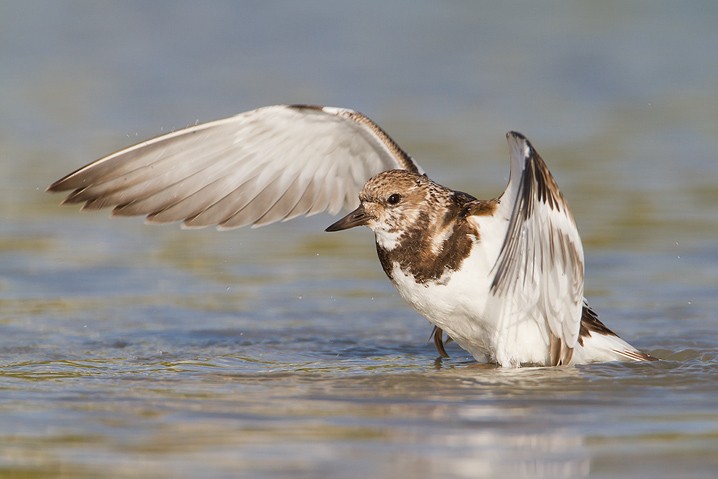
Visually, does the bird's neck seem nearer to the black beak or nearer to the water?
the black beak

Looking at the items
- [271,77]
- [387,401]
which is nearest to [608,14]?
[271,77]

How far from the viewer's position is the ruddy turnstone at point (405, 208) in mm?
6824

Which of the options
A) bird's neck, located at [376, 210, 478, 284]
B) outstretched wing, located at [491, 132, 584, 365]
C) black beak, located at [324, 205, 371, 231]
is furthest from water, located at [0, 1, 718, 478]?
black beak, located at [324, 205, 371, 231]

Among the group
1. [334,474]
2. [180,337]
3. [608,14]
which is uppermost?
[608,14]

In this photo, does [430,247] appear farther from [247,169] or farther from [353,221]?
[247,169]

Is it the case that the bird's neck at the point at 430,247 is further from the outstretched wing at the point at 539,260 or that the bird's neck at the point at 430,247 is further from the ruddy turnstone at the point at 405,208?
the outstretched wing at the point at 539,260

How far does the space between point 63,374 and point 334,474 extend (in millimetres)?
2485

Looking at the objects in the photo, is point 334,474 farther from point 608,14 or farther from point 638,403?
point 608,14

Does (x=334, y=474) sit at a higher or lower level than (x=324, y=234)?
lower

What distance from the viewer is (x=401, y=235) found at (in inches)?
280

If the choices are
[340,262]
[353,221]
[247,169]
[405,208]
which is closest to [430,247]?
[405,208]

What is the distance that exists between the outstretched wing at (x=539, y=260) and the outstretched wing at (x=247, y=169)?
1301 millimetres

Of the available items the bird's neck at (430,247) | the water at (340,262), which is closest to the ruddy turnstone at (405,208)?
the bird's neck at (430,247)

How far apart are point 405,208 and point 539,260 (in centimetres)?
82
